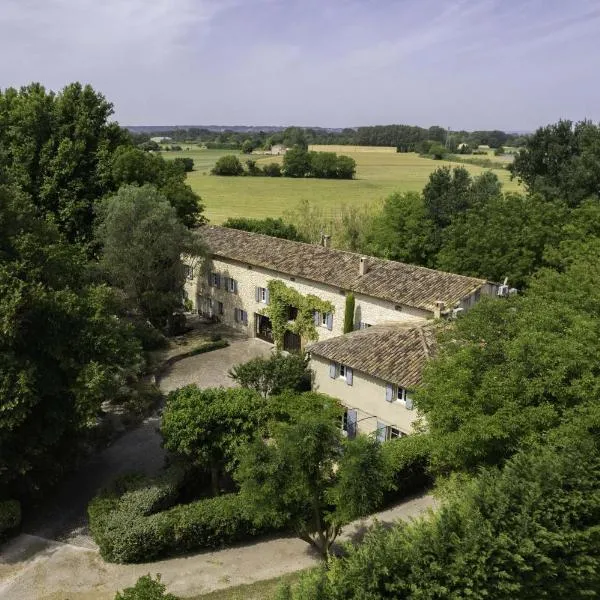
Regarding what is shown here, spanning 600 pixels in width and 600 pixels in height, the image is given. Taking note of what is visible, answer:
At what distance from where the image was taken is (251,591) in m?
18.9

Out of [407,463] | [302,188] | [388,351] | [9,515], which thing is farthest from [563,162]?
[302,188]

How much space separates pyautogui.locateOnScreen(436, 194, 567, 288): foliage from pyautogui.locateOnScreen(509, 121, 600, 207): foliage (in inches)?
266

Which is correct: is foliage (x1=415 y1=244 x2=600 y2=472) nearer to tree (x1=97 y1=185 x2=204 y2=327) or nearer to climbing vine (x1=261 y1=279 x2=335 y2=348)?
climbing vine (x1=261 y1=279 x2=335 y2=348)

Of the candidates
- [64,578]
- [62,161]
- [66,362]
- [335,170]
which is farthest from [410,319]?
[335,170]

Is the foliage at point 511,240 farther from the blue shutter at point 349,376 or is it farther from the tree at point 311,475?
the tree at point 311,475

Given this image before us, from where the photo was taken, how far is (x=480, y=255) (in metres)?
41.1

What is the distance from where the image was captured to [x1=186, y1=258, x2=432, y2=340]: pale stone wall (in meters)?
34.7

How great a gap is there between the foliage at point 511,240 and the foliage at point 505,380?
724 inches

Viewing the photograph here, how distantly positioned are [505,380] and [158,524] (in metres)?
13.0

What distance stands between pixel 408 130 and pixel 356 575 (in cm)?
19432

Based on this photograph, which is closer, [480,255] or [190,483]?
[190,483]

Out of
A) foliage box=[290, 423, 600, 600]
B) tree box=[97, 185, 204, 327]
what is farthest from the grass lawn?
tree box=[97, 185, 204, 327]

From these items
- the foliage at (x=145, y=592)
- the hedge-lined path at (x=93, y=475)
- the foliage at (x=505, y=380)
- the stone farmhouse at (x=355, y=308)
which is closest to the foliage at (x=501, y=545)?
the foliage at (x=505, y=380)

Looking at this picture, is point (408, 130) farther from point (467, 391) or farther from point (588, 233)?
point (467, 391)
